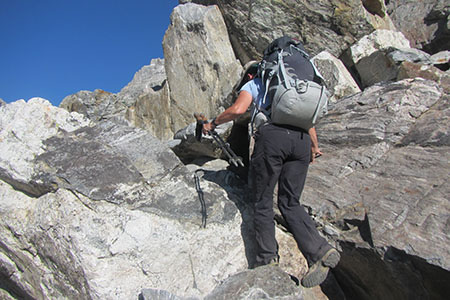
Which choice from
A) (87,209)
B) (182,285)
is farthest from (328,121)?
(87,209)

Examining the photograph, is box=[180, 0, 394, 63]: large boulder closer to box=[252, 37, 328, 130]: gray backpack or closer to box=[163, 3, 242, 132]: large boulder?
box=[163, 3, 242, 132]: large boulder

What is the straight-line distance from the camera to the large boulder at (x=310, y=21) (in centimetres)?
1143

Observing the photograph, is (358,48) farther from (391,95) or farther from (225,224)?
(225,224)

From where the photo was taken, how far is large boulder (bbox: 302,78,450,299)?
14.4 ft

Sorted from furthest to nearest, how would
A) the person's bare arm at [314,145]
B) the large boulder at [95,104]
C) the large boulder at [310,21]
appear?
1. the large boulder at [95,104]
2. the large boulder at [310,21]
3. the person's bare arm at [314,145]

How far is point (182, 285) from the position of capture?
4910 mm

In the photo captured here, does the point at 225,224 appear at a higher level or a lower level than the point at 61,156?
lower

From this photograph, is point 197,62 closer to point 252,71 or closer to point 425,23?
point 252,71

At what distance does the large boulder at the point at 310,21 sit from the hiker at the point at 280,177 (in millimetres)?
7067

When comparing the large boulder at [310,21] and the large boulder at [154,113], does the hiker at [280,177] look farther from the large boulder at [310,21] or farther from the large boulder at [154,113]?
the large boulder at [154,113]

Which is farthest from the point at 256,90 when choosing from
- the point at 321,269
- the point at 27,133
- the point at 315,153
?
the point at 27,133

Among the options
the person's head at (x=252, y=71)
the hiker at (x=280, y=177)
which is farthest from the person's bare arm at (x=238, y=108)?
the person's head at (x=252, y=71)

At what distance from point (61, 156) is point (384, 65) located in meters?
9.65

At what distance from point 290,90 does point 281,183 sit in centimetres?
147
